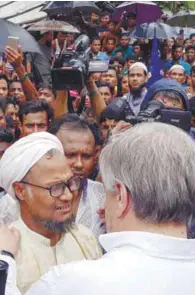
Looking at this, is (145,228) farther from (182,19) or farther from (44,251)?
(182,19)

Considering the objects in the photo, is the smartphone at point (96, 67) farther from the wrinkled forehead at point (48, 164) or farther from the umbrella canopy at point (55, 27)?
the umbrella canopy at point (55, 27)

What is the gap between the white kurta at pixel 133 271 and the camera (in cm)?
168

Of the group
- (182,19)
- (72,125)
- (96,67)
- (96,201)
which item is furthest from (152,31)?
(96,201)

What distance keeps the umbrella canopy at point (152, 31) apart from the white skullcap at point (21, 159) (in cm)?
966

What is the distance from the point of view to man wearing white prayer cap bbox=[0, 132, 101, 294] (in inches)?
105

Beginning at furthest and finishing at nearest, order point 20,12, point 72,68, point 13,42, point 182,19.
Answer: point 182,19 → point 20,12 → point 13,42 → point 72,68

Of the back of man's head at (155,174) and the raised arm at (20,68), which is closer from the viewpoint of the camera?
the back of man's head at (155,174)

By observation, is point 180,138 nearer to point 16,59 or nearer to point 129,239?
point 129,239

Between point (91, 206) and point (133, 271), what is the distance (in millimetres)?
1709

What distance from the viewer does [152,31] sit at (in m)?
12.4

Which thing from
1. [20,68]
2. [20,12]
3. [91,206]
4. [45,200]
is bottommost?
[91,206]

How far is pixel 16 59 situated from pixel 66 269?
3.76m

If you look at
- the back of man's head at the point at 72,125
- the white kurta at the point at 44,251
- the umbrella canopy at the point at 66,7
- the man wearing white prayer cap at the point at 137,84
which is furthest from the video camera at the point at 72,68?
the umbrella canopy at the point at 66,7

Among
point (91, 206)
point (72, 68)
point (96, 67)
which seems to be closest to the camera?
point (91, 206)
